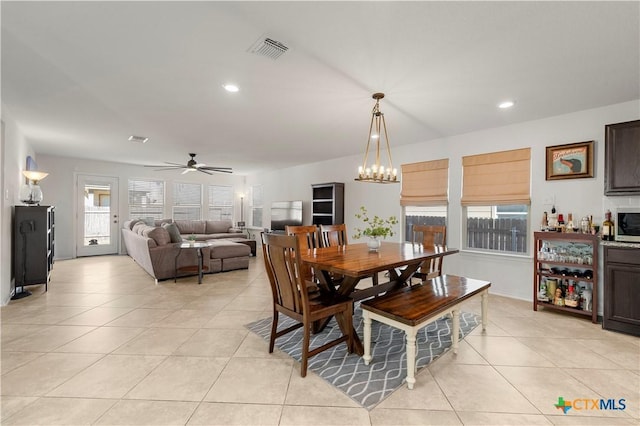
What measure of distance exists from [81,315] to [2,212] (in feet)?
5.37

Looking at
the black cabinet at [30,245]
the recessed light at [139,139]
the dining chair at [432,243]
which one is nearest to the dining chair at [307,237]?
the dining chair at [432,243]

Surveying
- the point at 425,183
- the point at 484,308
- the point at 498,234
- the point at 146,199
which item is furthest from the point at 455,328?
the point at 146,199

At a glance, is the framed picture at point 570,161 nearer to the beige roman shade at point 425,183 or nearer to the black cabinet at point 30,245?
the beige roman shade at point 425,183

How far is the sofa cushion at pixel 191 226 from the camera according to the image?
802cm

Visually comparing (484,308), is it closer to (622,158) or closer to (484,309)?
(484,309)

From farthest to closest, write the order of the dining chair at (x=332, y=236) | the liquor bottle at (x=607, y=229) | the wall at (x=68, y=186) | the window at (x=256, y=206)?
the window at (x=256, y=206), the wall at (x=68, y=186), the dining chair at (x=332, y=236), the liquor bottle at (x=607, y=229)

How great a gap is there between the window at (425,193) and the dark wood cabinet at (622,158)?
1.84 m

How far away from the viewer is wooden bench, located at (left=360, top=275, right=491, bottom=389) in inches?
77.6

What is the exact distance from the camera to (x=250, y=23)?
185cm

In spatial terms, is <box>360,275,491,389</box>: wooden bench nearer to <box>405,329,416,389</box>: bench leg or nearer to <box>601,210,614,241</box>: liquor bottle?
<box>405,329,416,389</box>: bench leg

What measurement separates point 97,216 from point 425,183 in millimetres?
7997

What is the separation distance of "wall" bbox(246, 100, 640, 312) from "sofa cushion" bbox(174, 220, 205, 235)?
494cm

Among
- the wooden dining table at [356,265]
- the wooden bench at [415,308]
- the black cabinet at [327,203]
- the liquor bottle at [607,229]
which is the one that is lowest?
the wooden bench at [415,308]

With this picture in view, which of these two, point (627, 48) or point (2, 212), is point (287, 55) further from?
point (2, 212)
